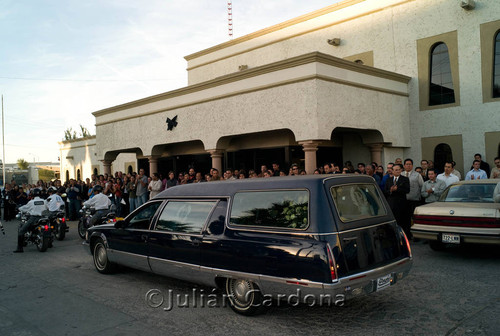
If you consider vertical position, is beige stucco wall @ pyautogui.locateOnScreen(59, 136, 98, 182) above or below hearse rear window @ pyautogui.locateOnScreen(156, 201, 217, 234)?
above

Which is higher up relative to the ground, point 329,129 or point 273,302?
point 329,129

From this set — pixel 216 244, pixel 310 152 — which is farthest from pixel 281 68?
pixel 216 244

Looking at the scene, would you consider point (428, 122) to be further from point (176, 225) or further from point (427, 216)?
point (176, 225)

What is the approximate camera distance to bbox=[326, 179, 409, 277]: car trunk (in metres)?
4.54

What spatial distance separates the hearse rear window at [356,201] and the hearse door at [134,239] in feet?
10.4

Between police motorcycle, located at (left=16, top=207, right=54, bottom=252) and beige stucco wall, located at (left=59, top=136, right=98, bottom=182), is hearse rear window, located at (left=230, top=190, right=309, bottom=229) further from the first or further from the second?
beige stucco wall, located at (left=59, top=136, right=98, bottom=182)

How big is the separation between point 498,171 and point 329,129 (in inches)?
190

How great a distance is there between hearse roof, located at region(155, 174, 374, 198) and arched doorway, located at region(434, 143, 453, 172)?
38.0ft

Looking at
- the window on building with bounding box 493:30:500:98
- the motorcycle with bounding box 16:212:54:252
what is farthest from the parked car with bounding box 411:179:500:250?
the motorcycle with bounding box 16:212:54:252

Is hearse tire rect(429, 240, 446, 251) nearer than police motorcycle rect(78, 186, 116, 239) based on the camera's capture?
Yes

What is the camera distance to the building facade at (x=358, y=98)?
12.7 m

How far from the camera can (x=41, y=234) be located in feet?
34.7

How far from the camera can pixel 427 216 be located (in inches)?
318

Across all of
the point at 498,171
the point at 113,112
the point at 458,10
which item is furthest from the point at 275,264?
the point at 113,112
